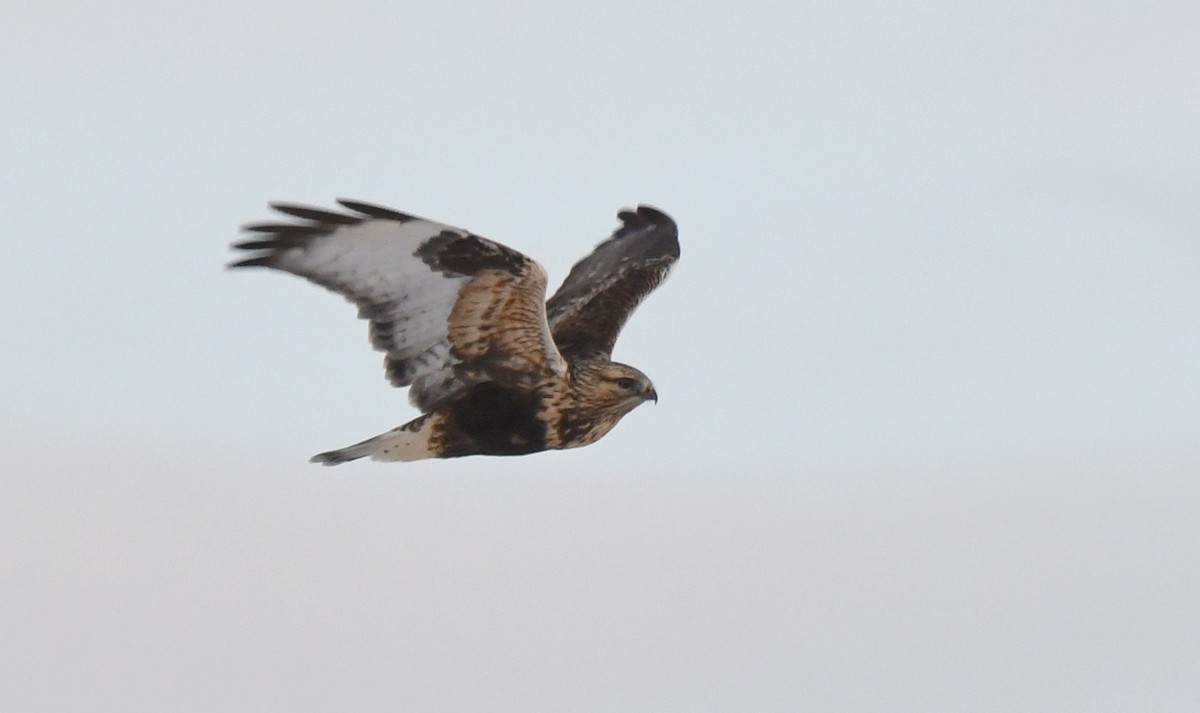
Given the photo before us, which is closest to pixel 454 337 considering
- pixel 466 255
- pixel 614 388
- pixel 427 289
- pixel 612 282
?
pixel 427 289

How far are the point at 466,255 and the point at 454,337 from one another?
0.87 m

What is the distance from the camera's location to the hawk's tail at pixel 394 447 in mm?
13961

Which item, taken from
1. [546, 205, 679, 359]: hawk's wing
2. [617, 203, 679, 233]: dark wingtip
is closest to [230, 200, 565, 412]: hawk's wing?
[546, 205, 679, 359]: hawk's wing

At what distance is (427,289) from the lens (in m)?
13.1

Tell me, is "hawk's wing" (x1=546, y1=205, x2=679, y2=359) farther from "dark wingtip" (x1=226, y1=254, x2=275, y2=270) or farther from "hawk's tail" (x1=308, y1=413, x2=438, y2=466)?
"dark wingtip" (x1=226, y1=254, x2=275, y2=270)

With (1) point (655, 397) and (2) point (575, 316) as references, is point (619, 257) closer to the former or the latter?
(2) point (575, 316)

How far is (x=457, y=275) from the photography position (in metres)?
13.0

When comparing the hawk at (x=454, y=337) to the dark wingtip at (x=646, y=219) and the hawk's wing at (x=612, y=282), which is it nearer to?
the hawk's wing at (x=612, y=282)

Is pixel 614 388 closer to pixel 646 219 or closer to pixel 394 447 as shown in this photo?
pixel 394 447

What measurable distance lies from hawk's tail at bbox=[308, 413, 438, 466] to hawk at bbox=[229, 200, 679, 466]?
1cm

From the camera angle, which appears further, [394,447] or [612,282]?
[612,282]

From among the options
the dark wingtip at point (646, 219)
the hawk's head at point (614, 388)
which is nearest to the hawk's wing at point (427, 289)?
the hawk's head at point (614, 388)

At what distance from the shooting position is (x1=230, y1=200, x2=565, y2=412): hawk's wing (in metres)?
12.7

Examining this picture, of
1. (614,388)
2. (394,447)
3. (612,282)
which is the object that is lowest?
(394,447)
